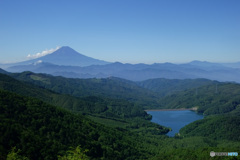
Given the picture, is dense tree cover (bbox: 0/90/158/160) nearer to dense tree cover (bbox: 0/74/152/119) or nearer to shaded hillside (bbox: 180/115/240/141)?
shaded hillside (bbox: 180/115/240/141)

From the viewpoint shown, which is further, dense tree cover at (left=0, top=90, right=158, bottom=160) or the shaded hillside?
the shaded hillside

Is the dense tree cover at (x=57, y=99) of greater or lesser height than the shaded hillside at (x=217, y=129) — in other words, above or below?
above

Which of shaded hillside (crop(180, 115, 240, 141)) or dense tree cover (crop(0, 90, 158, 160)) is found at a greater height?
dense tree cover (crop(0, 90, 158, 160))

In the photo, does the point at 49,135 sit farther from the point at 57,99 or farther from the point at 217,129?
the point at 217,129

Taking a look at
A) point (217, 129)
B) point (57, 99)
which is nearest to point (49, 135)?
point (57, 99)

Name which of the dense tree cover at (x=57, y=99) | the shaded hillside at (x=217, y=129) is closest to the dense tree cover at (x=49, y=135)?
the shaded hillside at (x=217, y=129)

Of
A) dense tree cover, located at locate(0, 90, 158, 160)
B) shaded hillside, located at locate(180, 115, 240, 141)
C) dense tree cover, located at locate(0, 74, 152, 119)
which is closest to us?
dense tree cover, located at locate(0, 90, 158, 160)

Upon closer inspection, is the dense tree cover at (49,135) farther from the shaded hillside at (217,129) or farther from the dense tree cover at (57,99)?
the dense tree cover at (57,99)

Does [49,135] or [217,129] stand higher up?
[49,135]

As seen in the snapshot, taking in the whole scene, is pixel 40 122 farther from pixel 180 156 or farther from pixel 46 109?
pixel 180 156

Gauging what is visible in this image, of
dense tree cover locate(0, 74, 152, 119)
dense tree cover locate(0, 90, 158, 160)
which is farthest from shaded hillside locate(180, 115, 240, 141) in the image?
dense tree cover locate(0, 90, 158, 160)

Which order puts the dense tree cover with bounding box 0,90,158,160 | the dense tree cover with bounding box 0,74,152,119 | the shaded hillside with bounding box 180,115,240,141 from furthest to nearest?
the dense tree cover with bounding box 0,74,152,119
the shaded hillside with bounding box 180,115,240,141
the dense tree cover with bounding box 0,90,158,160
